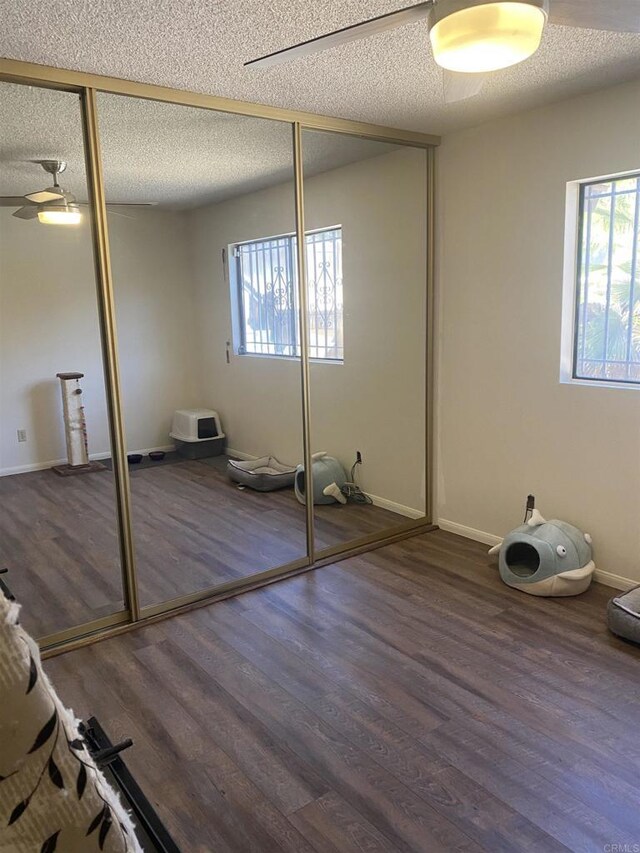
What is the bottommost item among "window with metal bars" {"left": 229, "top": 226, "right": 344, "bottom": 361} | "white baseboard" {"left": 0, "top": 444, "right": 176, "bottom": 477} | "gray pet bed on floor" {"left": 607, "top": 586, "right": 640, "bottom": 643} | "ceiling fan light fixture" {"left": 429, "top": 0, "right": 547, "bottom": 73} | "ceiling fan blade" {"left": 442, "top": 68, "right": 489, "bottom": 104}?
"gray pet bed on floor" {"left": 607, "top": 586, "right": 640, "bottom": 643}

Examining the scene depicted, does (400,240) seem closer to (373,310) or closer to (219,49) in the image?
(373,310)

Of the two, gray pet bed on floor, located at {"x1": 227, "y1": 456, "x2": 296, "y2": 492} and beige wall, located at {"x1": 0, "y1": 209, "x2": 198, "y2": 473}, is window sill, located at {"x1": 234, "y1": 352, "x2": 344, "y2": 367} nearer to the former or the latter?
beige wall, located at {"x1": 0, "y1": 209, "x2": 198, "y2": 473}

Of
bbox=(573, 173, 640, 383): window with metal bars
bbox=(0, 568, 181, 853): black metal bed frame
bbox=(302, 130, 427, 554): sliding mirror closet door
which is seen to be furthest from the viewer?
bbox=(302, 130, 427, 554): sliding mirror closet door

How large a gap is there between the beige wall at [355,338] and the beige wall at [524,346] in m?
0.20

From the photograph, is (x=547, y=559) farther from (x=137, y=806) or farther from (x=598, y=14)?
(x=137, y=806)

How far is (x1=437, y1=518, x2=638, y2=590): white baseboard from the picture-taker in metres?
3.27

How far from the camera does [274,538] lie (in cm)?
375

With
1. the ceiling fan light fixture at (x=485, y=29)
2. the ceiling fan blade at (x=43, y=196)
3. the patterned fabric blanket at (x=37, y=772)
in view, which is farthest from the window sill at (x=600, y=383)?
the patterned fabric blanket at (x=37, y=772)

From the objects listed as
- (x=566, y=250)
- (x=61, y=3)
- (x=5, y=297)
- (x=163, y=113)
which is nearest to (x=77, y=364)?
(x=5, y=297)

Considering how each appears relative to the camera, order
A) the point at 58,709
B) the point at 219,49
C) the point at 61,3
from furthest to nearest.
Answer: the point at 219,49
the point at 61,3
the point at 58,709

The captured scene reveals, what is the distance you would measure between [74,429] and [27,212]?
981 mm

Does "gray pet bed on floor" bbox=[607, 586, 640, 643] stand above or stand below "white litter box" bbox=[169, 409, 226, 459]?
below

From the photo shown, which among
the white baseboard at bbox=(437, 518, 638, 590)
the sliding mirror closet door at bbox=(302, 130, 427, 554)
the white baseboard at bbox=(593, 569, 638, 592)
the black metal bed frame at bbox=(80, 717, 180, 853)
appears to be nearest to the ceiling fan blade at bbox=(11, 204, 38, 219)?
the sliding mirror closet door at bbox=(302, 130, 427, 554)

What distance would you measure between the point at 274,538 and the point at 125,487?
104 cm
